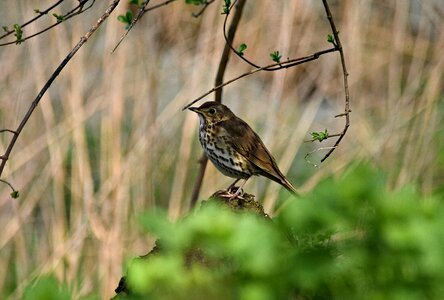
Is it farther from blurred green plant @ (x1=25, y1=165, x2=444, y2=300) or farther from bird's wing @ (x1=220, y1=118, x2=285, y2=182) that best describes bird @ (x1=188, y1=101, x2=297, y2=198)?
blurred green plant @ (x1=25, y1=165, x2=444, y2=300)

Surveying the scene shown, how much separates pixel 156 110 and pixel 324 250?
13.9 ft

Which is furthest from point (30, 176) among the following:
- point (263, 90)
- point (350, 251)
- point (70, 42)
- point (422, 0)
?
point (350, 251)

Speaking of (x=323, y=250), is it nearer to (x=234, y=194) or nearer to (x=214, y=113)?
(x=234, y=194)

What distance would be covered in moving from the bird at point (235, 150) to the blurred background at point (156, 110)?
0.76m

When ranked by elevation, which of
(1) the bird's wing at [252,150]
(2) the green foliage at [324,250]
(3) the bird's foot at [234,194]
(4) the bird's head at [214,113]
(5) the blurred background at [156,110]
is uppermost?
(5) the blurred background at [156,110]

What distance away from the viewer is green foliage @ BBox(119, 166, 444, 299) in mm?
1152

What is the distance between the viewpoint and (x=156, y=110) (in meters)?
5.41

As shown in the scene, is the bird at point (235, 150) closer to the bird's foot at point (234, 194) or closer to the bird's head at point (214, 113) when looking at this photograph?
the bird's head at point (214, 113)

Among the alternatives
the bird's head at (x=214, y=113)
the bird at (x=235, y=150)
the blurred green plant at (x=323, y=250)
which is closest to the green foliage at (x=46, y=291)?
the blurred green plant at (x=323, y=250)

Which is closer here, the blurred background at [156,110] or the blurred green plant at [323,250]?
the blurred green plant at [323,250]

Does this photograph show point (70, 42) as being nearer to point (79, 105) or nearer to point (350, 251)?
point (79, 105)

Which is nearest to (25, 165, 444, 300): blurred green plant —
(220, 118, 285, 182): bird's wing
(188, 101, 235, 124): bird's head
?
(220, 118, 285, 182): bird's wing

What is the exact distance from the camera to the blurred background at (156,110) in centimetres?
535

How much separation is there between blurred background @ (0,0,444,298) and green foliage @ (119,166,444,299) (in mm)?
4007
